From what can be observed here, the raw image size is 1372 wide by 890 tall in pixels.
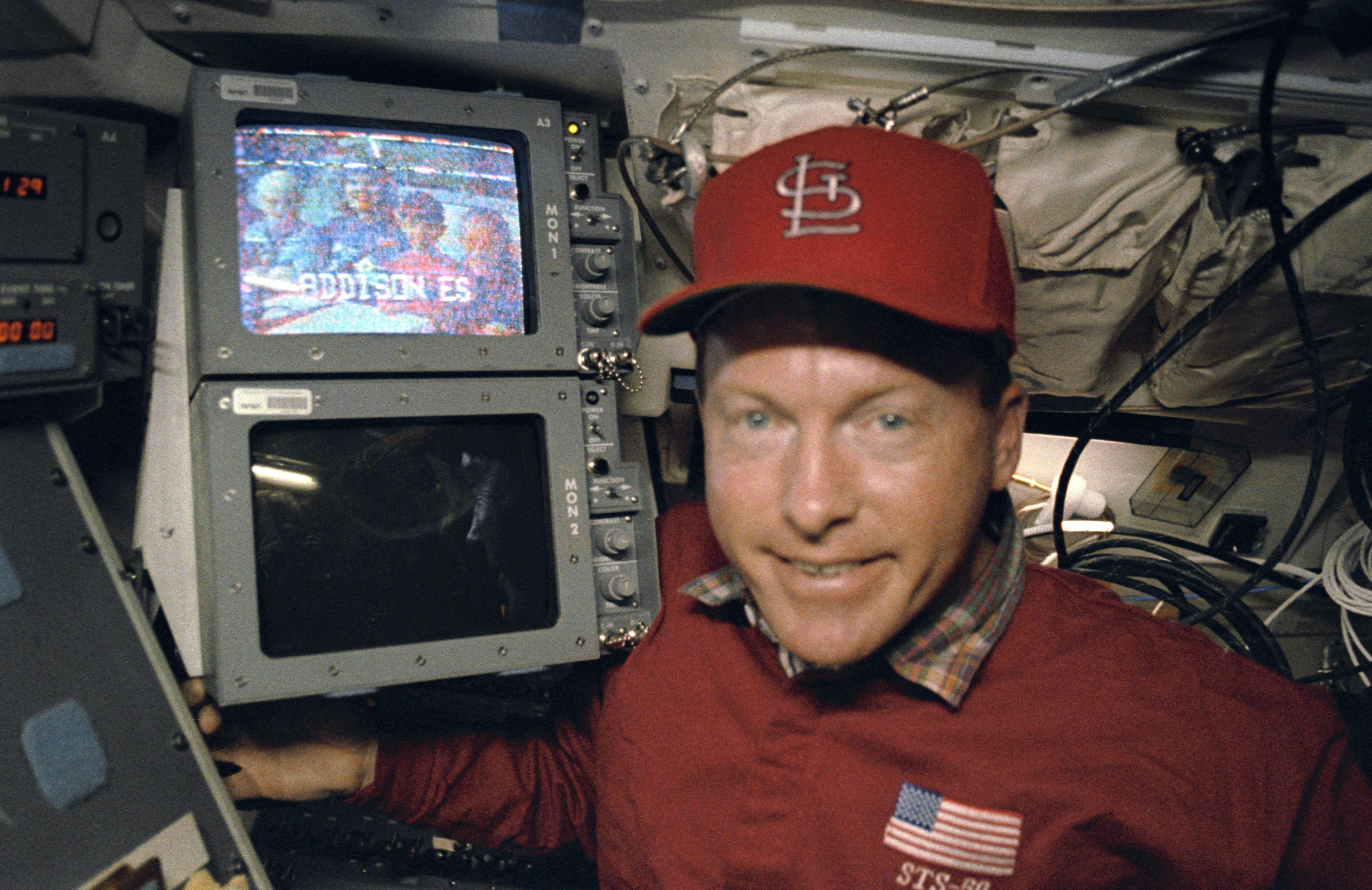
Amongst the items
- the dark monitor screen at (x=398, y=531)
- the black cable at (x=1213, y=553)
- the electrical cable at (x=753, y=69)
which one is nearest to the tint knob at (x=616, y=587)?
the dark monitor screen at (x=398, y=531)

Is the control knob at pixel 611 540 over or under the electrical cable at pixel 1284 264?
under

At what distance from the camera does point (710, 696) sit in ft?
5.21

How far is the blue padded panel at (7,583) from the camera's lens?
1.26 meters

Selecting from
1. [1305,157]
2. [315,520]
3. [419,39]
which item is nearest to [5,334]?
[315,520]

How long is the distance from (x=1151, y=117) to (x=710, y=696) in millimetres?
1563

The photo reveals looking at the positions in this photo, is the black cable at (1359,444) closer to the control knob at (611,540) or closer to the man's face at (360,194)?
the control knob at (611,540)

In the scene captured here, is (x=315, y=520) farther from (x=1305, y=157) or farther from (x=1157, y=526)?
(x=1157, y=526)

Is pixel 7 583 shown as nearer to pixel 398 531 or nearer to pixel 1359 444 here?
pixel 398 531

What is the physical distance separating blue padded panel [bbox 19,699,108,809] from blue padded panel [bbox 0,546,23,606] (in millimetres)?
187

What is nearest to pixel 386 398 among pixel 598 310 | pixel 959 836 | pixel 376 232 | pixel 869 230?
pixel 376 232

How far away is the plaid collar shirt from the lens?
1.34 m

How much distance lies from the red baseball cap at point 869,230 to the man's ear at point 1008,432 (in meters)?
0.12

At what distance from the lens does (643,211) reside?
6.29ft

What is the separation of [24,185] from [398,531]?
2.79 ft
